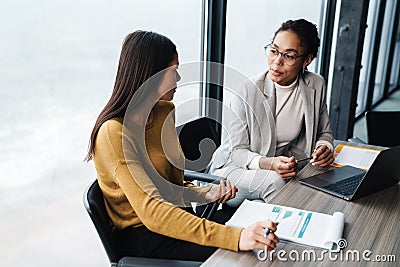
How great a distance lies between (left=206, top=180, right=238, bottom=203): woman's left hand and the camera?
5.43 feet

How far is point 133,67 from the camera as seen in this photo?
1.41 metres

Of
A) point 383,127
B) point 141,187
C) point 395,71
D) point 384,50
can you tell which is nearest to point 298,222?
point 141,187

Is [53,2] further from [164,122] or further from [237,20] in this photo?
[237,20]

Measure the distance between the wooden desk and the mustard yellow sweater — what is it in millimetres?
78

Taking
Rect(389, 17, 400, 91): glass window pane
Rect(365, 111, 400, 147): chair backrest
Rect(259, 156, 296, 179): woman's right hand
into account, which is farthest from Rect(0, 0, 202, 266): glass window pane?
Rect(389, 17, 400, 91): glass window pane

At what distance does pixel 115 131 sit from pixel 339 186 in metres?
0.82

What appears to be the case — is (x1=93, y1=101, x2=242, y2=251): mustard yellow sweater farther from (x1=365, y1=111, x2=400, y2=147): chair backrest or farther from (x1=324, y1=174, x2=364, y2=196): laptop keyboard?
(x1=365, y1=111, x2=400, y2=147): chair backrest

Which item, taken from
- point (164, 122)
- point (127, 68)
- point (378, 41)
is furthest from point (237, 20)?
point (378, 41)

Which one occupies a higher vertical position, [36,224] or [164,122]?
[164,122]

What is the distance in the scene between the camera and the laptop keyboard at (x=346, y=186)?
5.22 feet

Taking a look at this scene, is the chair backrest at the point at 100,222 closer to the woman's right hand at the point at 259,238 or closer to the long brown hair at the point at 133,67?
the long brown hair at the point at 133,67

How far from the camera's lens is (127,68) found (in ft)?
4.65

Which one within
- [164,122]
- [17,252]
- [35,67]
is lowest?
[17,252]
